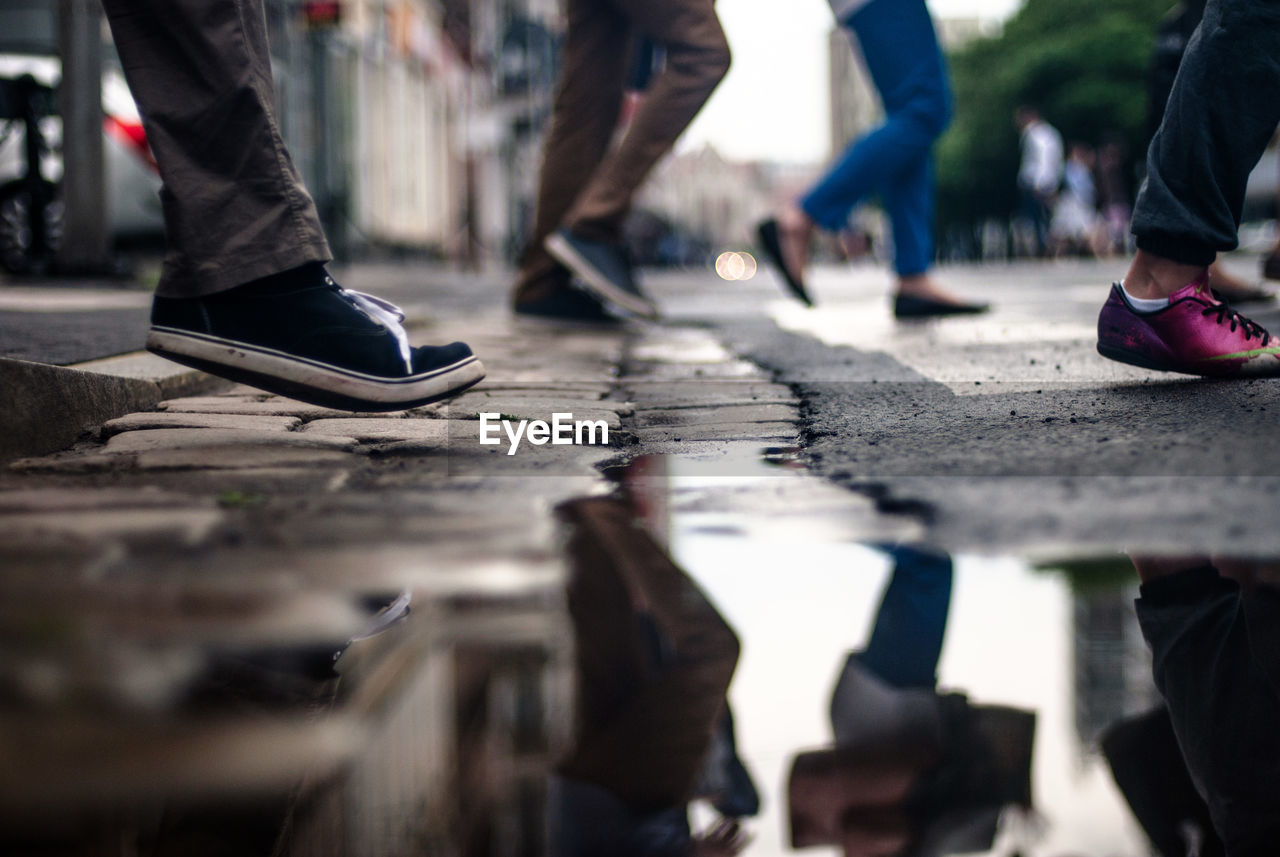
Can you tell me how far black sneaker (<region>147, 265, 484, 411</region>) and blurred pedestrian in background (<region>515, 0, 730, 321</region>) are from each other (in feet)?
7.55

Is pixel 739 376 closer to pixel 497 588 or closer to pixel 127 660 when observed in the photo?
pixel 497 588

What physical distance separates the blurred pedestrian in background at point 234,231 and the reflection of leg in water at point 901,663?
3.90 feet

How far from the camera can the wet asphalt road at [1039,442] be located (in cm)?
157

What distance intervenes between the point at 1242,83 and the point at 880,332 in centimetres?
215

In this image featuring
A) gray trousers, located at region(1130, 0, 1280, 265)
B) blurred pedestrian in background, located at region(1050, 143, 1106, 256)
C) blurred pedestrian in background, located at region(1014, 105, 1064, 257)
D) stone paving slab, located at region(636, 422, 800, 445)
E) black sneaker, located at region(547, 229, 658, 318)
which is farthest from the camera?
blurred pedestrian in background, located at region(1050, 143, 1106, 256)

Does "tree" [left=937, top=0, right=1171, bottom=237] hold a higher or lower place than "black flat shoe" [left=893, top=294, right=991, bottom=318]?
higher

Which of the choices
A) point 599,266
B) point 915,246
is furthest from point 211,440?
point 915,246

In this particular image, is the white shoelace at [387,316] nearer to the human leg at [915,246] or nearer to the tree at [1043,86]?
the human leg at [915,246]

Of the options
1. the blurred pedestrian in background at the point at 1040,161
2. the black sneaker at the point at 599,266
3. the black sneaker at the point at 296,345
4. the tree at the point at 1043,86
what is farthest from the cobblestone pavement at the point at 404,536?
the tree at the point at 1043,86

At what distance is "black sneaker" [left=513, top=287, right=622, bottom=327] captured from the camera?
5.05 metres

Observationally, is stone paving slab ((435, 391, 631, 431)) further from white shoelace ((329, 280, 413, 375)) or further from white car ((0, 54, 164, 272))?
white car ((0, 54, 164, 272))

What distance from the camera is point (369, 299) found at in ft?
8.13

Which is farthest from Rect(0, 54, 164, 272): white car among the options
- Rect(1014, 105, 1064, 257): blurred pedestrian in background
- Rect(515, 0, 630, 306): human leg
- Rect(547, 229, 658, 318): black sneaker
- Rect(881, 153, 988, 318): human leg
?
Rect(1014, 105, 1064, 257): blurred pedestrian in background

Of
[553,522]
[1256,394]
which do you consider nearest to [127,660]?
[553,522]
